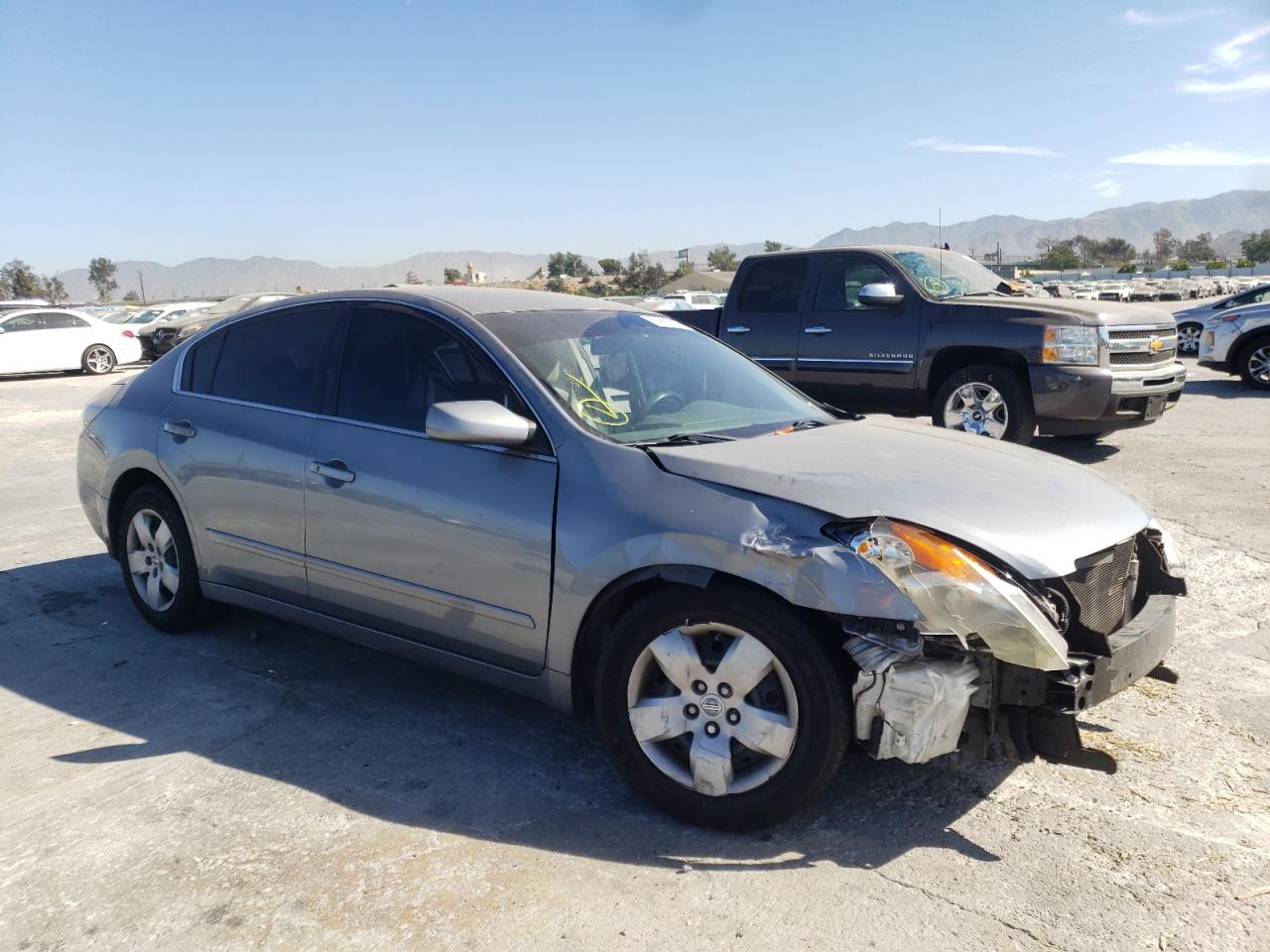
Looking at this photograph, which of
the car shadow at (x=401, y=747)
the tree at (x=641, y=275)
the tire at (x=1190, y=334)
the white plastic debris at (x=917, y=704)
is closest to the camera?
the white plastic debris at (x=917, y=704)

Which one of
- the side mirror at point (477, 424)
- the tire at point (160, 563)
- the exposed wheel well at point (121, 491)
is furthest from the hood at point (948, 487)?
the exposed wheel well at point (121, 491)

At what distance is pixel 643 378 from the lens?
13.0ft

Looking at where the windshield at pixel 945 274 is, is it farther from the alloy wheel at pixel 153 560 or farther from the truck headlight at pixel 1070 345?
the alloy wheel at pixel 153 560

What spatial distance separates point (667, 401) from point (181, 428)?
241 cm

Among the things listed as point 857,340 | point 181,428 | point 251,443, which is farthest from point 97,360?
point 251,443

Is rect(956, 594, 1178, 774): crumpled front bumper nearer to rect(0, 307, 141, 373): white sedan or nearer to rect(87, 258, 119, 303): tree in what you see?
rect(0, 307, 141, 373): white sedan

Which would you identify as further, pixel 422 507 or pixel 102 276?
pixel 102 276

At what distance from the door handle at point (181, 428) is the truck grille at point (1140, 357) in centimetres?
720

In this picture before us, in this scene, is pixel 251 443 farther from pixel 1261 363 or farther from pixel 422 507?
pixel 1261 363

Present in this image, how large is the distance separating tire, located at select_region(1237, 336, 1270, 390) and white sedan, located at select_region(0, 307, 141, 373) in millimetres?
22193

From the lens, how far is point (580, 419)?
11.5 feet

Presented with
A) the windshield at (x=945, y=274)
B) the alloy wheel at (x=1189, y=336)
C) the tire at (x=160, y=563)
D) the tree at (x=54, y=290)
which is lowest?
the tire at (x=160, y=563)

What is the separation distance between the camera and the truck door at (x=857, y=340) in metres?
8.94

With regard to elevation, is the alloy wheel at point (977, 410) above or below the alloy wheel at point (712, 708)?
above
